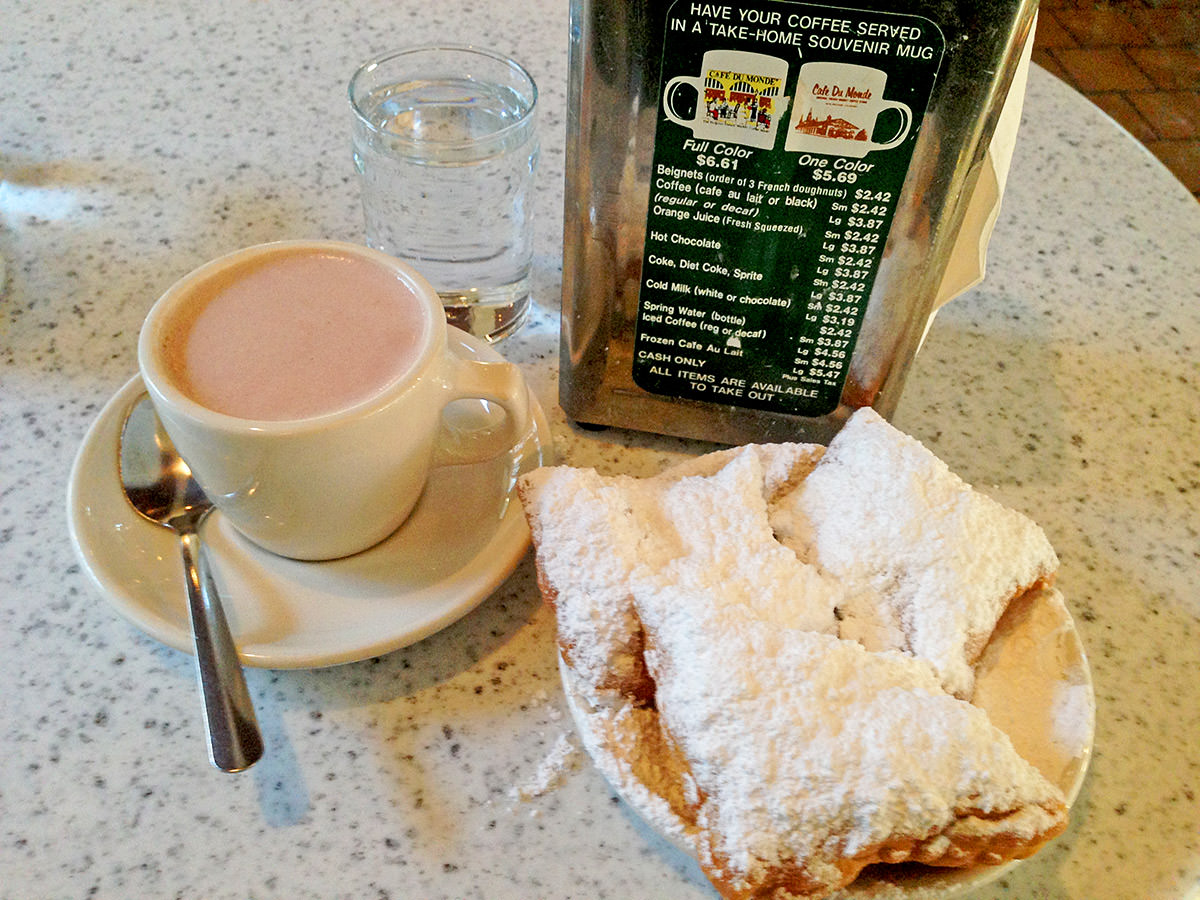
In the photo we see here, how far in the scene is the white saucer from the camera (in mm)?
493

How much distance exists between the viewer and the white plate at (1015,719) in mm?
Answer: 404

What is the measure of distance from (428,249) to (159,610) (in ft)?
1.05

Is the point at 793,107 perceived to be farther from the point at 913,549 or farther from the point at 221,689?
the point at 221,689

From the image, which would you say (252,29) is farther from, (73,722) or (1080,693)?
(1080,693)

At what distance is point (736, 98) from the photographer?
477mm

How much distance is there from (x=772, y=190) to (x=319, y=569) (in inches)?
12.5

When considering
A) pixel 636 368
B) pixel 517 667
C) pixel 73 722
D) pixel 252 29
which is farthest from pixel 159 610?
pixel 252 29

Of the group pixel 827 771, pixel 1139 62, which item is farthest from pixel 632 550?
pixel 1139 62

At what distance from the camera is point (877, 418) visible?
0.51 m

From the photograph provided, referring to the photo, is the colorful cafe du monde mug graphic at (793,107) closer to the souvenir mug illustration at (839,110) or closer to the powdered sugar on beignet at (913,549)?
the souvenir mug illustration at (839,110)

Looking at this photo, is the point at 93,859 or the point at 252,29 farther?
the point at 252,29

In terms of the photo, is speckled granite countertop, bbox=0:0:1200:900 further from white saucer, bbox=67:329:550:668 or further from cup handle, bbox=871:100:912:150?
cup handle, bbox=871:100:912:150

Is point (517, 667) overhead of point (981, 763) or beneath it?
beneath

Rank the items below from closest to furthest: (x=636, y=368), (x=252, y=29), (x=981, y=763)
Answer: (x=981, y=763)
(x=636, y=368)
(x=252, y=29)
